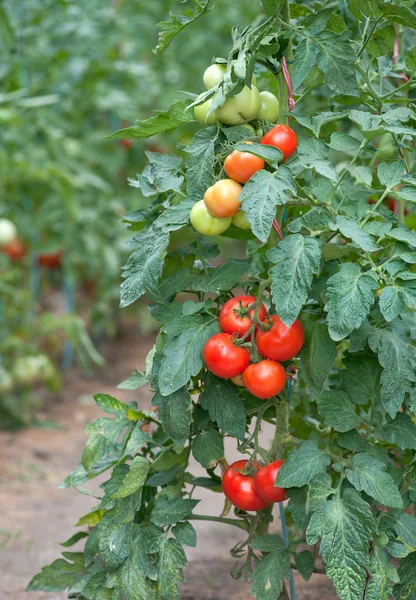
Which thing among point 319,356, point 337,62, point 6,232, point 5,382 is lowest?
point 5,382

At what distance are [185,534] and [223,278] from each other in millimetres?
467

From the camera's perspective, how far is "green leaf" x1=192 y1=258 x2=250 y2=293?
1.26 metres

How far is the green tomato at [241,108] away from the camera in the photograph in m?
1.19

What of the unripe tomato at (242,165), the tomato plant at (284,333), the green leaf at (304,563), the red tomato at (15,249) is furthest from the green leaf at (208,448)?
the red tomato at (15,249)

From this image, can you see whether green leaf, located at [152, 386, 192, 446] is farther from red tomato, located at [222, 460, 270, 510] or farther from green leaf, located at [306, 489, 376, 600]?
green leaf, located at [306, 489, 376, 600]

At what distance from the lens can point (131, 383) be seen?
1397 mm

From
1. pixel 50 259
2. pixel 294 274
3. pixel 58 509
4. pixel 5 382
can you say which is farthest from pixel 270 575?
pixel 50 259

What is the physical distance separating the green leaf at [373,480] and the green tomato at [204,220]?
0.43 metres

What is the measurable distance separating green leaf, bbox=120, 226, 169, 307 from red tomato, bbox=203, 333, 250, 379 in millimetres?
131

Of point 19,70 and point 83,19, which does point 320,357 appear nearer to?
point 19,70

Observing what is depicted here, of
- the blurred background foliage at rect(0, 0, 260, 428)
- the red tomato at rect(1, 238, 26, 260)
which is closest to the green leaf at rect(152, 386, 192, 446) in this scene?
the blurred background foliage at rect(0, 0, 260, 428)

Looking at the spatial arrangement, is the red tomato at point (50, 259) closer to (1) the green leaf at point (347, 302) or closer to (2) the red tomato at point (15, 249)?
(2) the red tomato at point (15, 249)

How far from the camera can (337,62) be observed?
1.17 m

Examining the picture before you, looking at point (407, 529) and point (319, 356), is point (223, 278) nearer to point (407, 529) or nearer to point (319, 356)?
point (319, 356)
